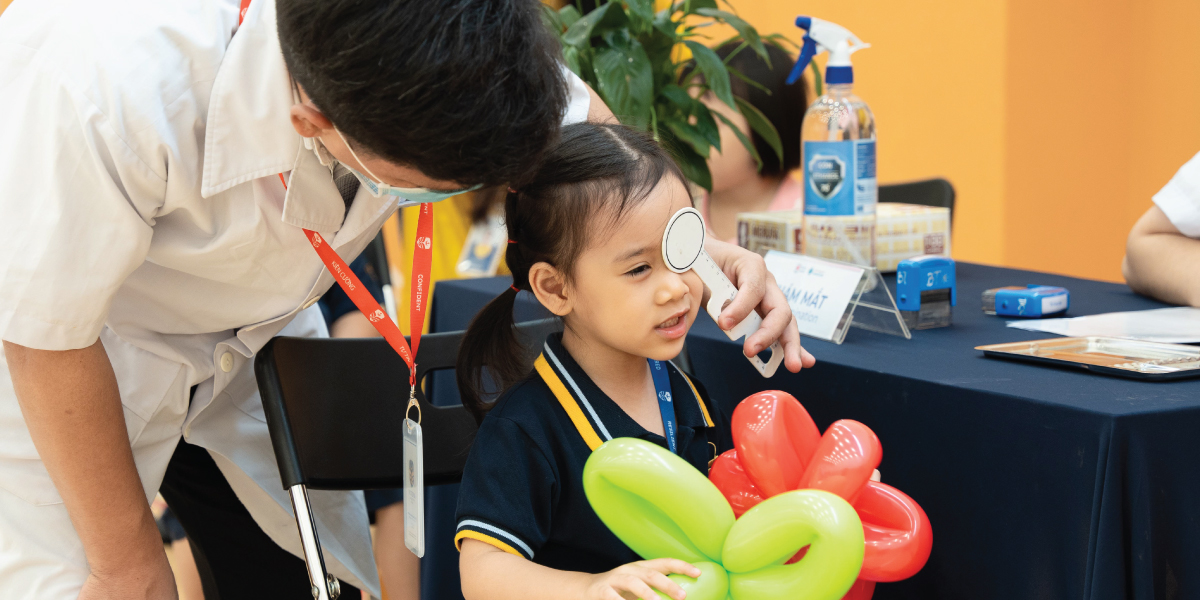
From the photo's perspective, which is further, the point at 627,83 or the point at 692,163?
the point at 692,163

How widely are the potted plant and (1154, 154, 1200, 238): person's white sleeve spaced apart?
655 mm

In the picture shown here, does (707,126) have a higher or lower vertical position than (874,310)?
higher

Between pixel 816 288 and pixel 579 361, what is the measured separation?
348mm

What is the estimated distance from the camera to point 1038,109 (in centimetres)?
296

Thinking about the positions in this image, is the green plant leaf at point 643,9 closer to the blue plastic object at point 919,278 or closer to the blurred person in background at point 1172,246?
the blue plastic object at point 919,278

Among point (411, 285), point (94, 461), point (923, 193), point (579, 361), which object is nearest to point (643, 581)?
point (579, 361)

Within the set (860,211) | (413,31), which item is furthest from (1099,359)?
(413,31)

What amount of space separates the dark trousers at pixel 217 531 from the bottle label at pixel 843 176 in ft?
2.85

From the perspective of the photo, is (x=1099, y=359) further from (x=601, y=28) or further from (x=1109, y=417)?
(x=601, y=28)

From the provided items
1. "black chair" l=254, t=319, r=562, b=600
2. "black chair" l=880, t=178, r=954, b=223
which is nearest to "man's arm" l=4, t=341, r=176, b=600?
"black chair" l=254, t=319, r=562, b=600

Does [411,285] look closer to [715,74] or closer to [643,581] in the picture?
[643,581]

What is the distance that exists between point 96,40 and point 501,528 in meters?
0.54

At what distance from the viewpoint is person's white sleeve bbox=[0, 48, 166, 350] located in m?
0.81

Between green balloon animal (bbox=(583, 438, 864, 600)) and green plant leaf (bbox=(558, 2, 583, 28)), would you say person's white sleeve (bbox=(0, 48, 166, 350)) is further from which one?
green plant leaf (bbox=(558, 2, 583, 28))
